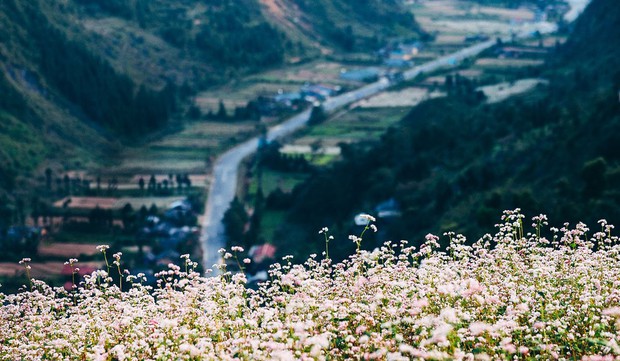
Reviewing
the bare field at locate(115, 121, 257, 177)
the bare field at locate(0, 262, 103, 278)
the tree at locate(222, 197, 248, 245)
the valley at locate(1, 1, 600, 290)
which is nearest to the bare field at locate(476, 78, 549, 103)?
the valley at locate(1, 1, 600, 290)

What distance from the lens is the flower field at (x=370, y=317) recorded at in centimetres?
754

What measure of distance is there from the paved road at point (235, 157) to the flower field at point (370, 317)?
89.0ft

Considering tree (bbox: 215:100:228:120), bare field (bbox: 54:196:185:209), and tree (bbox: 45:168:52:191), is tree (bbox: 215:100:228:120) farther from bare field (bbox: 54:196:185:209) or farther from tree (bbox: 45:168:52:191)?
bare field (bbox: 54:196:185:209)

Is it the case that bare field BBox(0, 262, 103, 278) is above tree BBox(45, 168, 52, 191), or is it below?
below

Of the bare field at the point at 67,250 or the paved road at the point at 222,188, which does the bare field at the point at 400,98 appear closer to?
the paved road at the point at 222,188

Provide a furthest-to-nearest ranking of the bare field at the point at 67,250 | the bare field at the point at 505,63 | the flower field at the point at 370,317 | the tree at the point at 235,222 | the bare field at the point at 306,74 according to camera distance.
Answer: the bare field at the point at 306,74 < the bare field at the point at 505,63 < the tree at the point at 235,222 < the bare field at the point at 67,250 < the flower field at the point at 370,317

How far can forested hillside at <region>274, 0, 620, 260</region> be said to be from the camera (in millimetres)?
28141

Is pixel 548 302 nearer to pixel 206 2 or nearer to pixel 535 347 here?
pixel 535 347

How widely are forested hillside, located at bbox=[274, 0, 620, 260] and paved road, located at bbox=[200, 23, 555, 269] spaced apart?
4.17 m

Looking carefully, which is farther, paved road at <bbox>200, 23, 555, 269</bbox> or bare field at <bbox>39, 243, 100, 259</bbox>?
paved road at <bbox>200, 23, 555, 269</bbox>

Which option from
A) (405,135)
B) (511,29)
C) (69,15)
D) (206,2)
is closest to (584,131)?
(405,135)

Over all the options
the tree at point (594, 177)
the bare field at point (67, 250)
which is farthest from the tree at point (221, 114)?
the tree at point (594, 177)

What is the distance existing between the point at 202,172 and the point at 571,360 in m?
49.8

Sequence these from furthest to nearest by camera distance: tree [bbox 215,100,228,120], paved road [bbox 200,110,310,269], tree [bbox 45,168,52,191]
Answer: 1. tree [bbox 215,100,228,120]
2. tree [bbox 45,168,52,191]
3. paved road [bbox 200,110,310,269]
